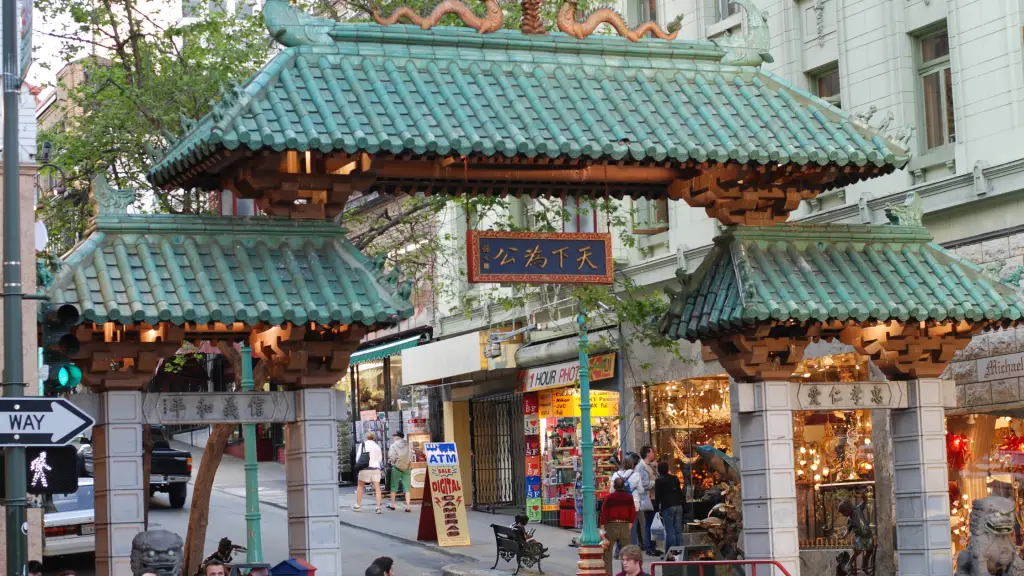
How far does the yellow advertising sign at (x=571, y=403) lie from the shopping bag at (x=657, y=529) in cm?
514

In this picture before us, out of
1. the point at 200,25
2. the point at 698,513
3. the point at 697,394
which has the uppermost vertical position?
the point at 200,25

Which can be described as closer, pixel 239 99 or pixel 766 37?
pixel 239 99

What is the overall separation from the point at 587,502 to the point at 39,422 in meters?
13.6

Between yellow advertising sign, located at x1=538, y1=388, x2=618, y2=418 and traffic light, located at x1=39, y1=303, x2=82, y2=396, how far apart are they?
16.3 m

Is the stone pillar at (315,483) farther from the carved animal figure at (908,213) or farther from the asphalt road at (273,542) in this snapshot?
the asphalt road at (273,542)

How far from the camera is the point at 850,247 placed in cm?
1555

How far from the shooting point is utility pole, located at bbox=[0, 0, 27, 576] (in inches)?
442

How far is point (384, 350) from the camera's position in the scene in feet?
131

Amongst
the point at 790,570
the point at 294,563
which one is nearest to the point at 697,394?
the point at 790,570

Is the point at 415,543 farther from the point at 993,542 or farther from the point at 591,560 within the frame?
the point at 993,542

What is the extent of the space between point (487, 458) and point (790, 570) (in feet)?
70.0

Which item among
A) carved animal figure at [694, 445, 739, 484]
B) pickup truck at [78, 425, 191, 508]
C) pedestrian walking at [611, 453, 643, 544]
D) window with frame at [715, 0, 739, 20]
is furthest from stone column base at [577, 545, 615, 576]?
pickup truck at [78, 425, 191, 508]

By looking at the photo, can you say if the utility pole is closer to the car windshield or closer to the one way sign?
the one way sign

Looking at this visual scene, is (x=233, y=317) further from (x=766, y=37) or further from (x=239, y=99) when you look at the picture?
(x=766, y=37)
